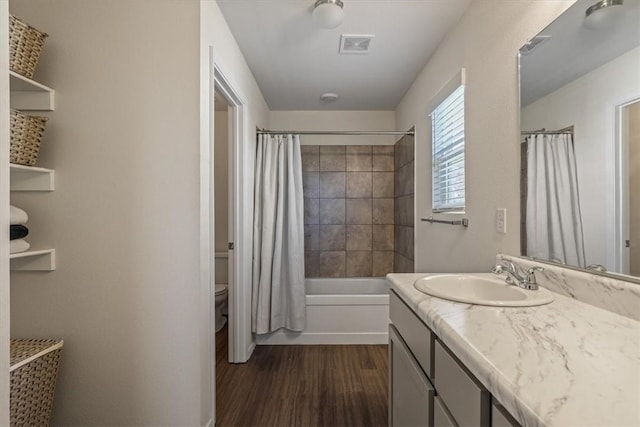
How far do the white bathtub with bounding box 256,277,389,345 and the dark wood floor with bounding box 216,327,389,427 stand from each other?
0.23 ft

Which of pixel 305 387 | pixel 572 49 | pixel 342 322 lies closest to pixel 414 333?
pixel 572 49

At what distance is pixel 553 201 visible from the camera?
1.14 metres

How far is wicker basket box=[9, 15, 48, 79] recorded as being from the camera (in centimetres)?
125

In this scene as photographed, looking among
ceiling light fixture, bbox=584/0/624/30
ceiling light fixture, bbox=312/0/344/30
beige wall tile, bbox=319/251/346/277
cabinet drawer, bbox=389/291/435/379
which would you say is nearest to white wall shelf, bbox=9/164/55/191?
ceiling light fixture, bbox=312/0/344/30

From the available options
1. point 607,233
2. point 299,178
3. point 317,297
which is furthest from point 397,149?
point 607,233

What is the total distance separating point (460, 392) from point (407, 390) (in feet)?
1.50

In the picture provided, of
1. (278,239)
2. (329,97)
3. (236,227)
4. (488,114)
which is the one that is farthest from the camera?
(329,97)

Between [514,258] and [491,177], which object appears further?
[491,177]

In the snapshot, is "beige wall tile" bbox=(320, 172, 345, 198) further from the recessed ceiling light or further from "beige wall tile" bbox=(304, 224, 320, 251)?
the recessed ceiling light

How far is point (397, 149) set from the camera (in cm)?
350

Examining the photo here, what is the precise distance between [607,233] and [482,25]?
1218 mm

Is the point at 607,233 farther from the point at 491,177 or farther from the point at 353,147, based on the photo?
the point at 353,147

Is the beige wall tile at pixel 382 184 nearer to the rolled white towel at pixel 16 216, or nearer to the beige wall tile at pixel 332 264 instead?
the beige wall tile at pixel 332 264

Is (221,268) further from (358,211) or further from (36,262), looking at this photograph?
(36,262)
